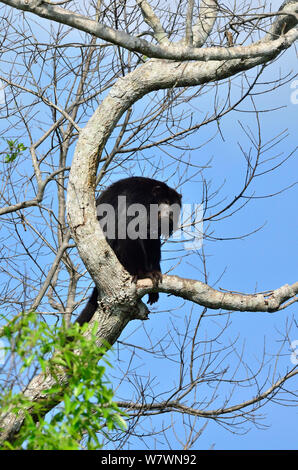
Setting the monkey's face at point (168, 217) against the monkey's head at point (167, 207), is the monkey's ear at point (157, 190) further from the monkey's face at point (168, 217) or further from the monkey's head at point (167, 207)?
the monkey's face at point (168, 217)

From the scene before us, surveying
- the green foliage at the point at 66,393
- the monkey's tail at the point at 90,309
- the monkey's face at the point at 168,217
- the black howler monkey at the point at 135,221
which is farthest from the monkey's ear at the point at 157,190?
the green foliage at the point at 66,393

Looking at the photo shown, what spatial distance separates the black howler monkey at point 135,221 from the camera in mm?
6367

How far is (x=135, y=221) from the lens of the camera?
658cm

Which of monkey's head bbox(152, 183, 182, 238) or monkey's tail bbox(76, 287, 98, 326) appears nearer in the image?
monkey's tail bbox(76, 287, 98, 326)

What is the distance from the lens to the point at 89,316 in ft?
20.2

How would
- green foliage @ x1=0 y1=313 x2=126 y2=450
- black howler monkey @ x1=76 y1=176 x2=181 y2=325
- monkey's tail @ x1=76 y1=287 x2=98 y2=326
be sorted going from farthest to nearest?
black howler monkey @ x1=76 y1=176 x2=181 y2=325
monkey's tail @ x1=76 y1=287 x2=98 y2=326
green foliage @ x1=0 y1=313 x2=126 y2=450

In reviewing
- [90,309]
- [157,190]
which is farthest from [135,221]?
[90,309]

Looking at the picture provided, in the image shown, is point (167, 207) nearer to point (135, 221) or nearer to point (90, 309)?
point (135, 221)

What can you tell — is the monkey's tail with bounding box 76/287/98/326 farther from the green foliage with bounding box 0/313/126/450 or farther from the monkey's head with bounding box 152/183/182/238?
the green foliage with bounding box 0/313/126/450

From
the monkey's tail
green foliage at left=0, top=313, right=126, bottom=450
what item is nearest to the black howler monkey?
the monkey's tail

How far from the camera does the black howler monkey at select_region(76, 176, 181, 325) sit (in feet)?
20.9

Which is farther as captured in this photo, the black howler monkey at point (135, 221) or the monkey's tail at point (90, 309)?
the black howler monkey at point (135, 221)

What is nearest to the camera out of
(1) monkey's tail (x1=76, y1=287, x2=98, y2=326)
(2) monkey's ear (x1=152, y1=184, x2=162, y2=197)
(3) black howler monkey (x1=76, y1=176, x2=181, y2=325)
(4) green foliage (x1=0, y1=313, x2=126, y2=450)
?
(4) green foliage (x1=0, y1=313, x2=126, y2=450)

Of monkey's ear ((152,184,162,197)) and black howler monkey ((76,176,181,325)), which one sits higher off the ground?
monkey's ear ((152,184,162,197))
